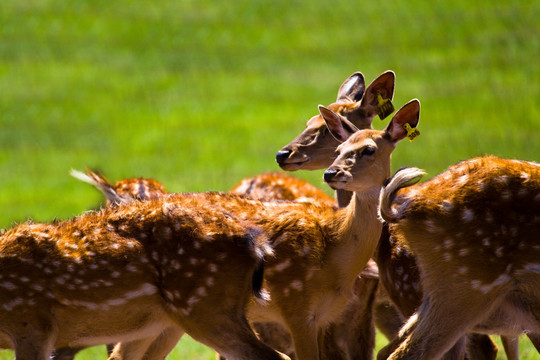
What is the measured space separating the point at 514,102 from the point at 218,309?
15.3m

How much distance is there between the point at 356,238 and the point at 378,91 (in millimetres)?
1487

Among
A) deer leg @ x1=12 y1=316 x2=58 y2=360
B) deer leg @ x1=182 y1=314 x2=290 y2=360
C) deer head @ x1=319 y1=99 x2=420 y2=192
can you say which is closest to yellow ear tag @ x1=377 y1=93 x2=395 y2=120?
deer head @ x1=319 y1=99 x2=420 y2=192

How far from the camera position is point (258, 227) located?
6.64 m

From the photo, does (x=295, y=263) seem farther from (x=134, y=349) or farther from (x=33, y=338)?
(x=33, y=338)

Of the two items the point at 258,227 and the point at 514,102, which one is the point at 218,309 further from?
the point at 514,102

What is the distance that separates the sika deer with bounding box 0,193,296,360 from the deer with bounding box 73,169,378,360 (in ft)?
2.46

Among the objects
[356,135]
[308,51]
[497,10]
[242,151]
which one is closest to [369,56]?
[308,51]

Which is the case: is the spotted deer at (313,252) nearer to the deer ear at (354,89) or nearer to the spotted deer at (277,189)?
the spotted deer at (277,189)

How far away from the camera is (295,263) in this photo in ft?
21.7

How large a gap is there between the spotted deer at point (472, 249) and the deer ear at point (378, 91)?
146 cm

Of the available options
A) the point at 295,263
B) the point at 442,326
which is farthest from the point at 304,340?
the point at 442,326

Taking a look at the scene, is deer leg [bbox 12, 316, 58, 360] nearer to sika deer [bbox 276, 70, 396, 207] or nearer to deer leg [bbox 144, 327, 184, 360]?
deer leg [bbox 144, 327, 184, 360]

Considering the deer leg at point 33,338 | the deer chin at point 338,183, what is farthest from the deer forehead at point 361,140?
the deer leg at point 33,338

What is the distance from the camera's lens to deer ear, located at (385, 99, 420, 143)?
6.87 m
